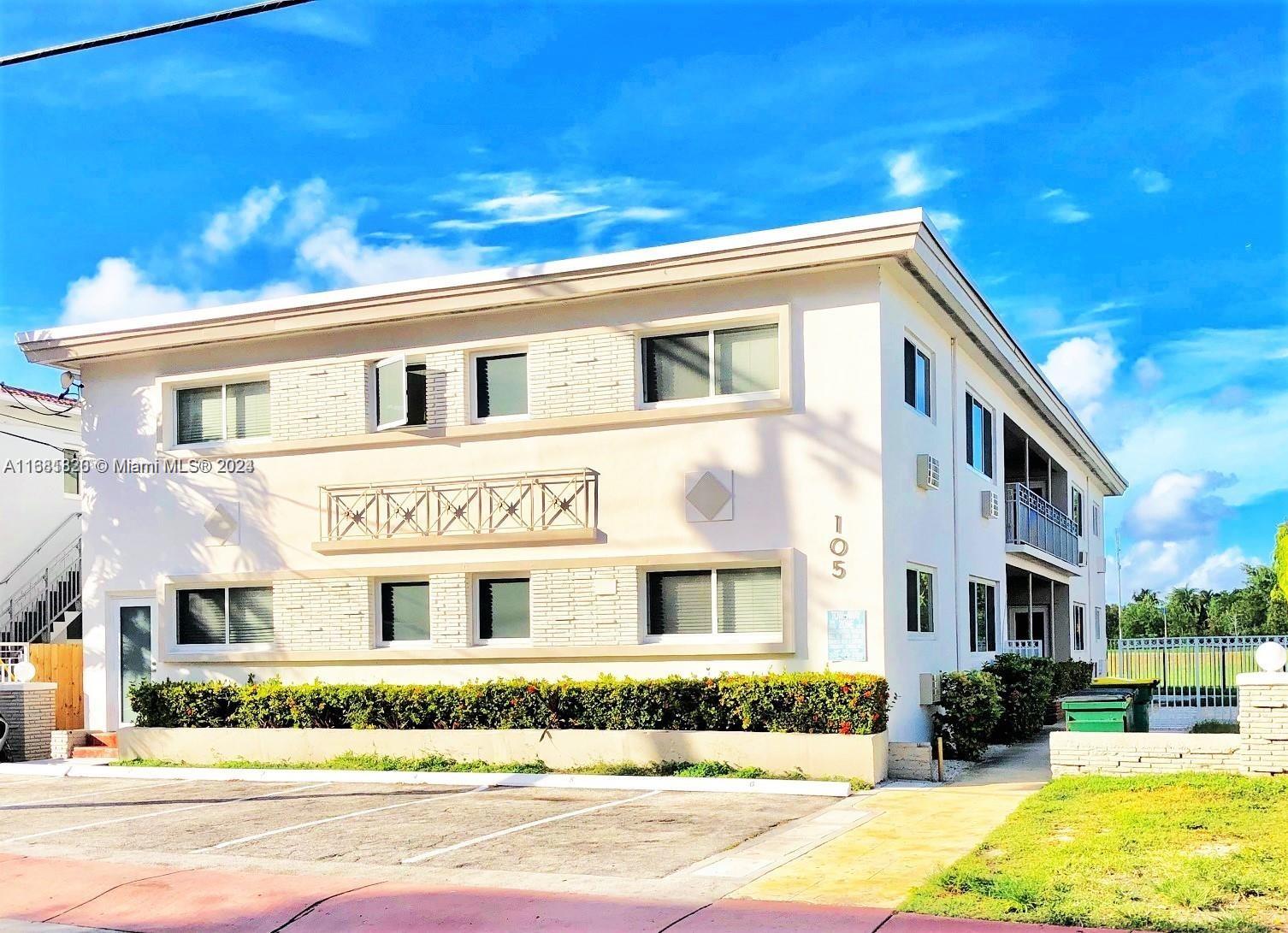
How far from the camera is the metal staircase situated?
27.6m

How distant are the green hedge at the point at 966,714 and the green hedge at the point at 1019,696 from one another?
3.43 ft

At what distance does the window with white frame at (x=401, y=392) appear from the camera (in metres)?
20.5

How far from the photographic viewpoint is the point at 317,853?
1258cm

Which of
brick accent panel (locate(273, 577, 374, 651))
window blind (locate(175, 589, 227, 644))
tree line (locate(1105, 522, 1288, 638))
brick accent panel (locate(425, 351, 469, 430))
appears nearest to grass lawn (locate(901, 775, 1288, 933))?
brick accent panel (locate(425, 351, 469, 430))

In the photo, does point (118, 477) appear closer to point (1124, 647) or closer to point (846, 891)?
point (846, 891)

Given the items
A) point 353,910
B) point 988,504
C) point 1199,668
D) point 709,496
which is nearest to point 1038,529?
point 1199,668

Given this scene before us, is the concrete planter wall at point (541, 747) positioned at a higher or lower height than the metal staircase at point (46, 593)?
lower

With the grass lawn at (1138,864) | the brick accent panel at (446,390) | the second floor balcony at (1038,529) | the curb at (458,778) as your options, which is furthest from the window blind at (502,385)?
the second floor balcony at (1038,529)

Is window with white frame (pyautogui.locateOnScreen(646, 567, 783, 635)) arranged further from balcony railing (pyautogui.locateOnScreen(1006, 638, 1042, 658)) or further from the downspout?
balcony railing (pyautogui.locateOnScreen(1006, 638, 1042, 658))

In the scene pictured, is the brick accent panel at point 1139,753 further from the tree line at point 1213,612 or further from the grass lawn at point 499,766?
the tree line at point 1213,612

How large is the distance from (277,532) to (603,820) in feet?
30.7

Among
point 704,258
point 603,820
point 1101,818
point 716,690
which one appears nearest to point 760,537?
point 716,690

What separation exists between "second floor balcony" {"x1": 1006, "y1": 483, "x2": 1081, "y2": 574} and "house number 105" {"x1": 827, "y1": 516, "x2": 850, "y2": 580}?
378 inches

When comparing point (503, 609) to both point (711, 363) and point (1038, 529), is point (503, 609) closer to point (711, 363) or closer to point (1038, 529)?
point (711, 363)
